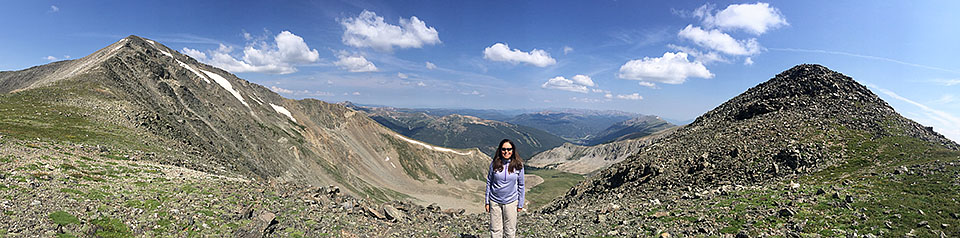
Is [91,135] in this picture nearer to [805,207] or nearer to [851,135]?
[805,207]

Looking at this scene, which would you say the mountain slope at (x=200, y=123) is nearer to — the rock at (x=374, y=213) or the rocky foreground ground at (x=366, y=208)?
the rocky foreground ground at (x=366, y=208)

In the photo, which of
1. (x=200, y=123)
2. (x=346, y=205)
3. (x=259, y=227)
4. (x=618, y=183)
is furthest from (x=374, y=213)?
(x=200, y=123)

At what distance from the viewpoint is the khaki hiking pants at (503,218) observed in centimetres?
1390

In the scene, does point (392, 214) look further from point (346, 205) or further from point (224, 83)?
point (224, 83)

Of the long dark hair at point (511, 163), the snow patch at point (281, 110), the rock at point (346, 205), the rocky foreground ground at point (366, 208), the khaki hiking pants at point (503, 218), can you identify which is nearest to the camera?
the long dark hair at point (511, 163)

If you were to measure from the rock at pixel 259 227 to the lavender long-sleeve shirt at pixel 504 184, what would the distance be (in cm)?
1092

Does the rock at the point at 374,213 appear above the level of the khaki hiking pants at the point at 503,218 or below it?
below

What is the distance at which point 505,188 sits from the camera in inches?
531

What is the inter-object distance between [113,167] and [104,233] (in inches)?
565

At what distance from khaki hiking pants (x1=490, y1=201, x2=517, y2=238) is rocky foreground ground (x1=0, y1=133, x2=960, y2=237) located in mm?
6171

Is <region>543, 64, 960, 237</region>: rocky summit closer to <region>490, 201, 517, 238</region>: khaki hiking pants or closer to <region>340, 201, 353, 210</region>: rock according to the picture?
<region>490, 201, 517, 238</region>: khaki hiking pants

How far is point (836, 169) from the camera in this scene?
26.3 m

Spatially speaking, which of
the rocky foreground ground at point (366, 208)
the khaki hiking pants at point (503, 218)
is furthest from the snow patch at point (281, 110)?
the khaki hiking pants at point (503, 218)

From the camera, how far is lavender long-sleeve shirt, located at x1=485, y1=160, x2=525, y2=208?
13.4m
